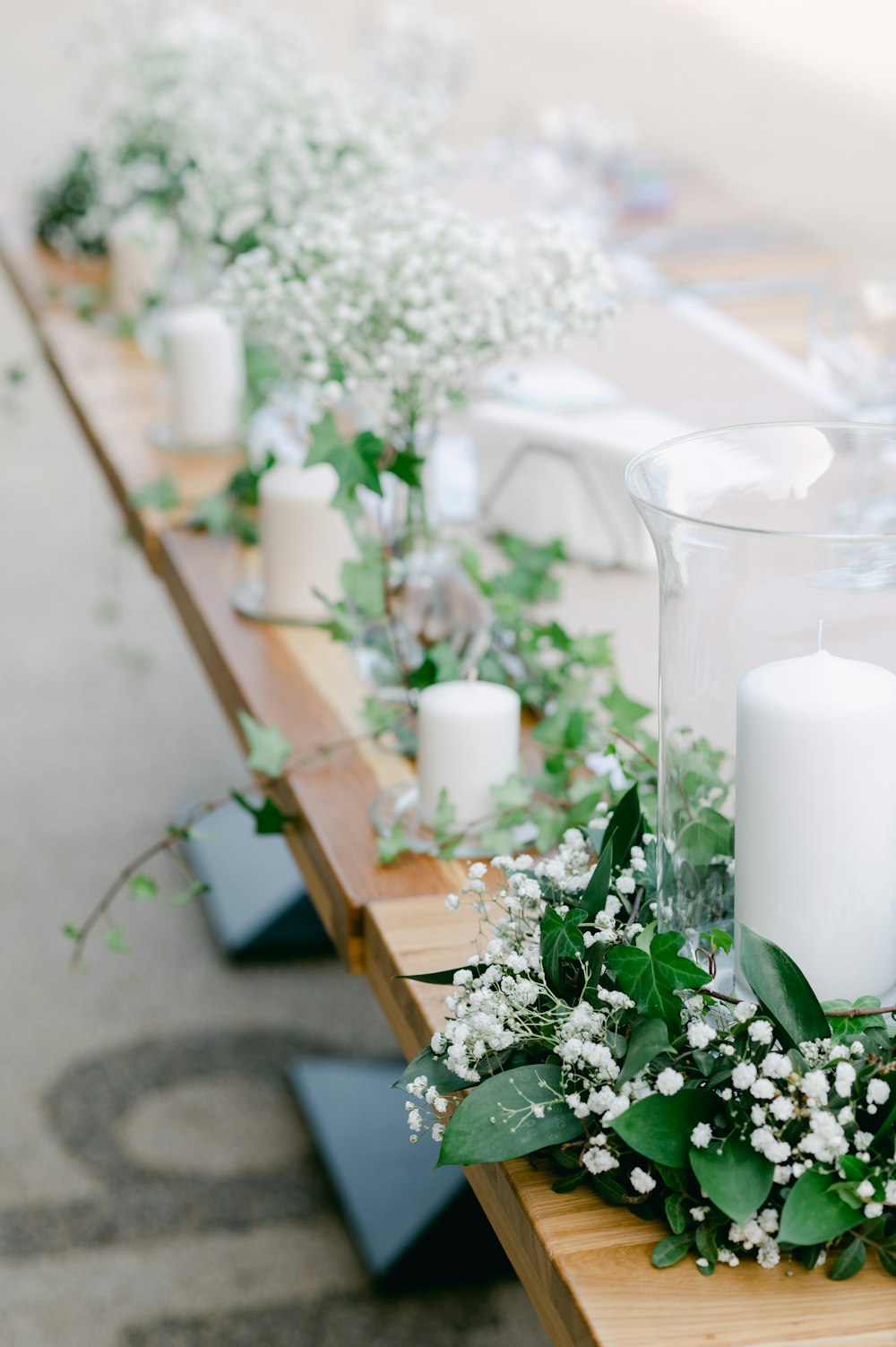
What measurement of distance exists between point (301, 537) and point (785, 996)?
0.74 metres

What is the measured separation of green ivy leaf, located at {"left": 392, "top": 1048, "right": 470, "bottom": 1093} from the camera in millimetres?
659

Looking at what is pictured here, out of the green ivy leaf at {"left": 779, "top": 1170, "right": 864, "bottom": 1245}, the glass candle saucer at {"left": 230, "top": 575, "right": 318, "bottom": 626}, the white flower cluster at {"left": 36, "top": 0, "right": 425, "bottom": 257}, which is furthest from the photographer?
the white flower cluster at {"left": 36, "top": 0, "right": 425, "bottom": 257}

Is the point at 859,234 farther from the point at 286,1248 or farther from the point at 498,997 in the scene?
the point at 498,997

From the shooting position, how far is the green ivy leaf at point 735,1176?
22.5 inches

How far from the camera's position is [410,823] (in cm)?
100

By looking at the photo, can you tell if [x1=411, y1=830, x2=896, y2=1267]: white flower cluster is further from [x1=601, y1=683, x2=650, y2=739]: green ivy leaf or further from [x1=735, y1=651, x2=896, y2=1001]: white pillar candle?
[x1=601, y1=683, x2=650, y2=739]: green ivy leaf

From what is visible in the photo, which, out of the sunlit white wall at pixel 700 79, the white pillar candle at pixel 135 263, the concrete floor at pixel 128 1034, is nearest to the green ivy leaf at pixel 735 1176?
the concrete floor at pixel 128 1034

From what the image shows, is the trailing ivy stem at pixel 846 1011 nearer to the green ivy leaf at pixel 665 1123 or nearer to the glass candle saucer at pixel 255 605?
the green ivy leaf at pixel 665 1123

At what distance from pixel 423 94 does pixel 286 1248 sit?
169cm

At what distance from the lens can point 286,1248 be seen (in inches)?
62.3

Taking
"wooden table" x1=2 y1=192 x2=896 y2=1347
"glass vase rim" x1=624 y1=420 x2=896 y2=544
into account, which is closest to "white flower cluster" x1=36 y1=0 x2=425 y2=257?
"wooden table" x1=2 y1=192 x2=896 y2=1347

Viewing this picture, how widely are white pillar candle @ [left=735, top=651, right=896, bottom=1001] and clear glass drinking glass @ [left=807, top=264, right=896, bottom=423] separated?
0.87 m

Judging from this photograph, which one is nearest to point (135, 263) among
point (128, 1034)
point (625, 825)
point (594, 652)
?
point (128, 1034)

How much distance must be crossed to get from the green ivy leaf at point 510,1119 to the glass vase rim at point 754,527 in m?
0.23
